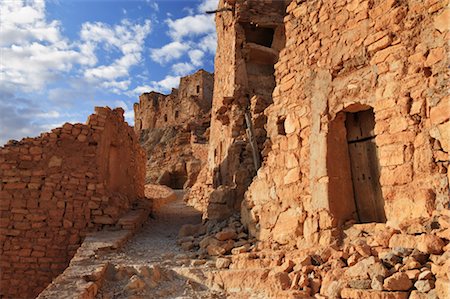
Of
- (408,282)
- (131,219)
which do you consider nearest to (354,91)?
(408,282)

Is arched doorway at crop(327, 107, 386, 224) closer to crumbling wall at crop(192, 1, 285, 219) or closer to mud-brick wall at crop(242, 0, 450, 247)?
mud-brick wall at crop(242, 0, 450, 247)

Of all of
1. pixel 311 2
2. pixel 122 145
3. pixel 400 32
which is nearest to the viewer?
pixel 400 32

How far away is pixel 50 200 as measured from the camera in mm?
7355

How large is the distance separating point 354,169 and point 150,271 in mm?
3166

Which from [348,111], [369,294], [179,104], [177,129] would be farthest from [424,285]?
[179,104]

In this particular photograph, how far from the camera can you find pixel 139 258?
5.80 meters

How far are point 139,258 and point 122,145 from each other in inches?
163

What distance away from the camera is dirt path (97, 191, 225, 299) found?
4.27 meters

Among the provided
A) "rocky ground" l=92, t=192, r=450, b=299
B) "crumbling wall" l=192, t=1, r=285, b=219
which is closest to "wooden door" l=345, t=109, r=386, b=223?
"rocky ground" l=92, t=192, r=450, b=299

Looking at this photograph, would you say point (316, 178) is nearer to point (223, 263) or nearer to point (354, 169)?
point (354, 169)

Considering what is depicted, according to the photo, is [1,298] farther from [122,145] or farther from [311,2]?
[311,2]

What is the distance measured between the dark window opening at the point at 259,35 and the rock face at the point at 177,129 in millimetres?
10482

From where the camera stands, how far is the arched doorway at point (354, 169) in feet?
15.1

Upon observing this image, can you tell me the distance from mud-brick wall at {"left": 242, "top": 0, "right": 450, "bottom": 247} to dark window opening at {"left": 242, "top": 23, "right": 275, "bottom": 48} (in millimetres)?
8099
